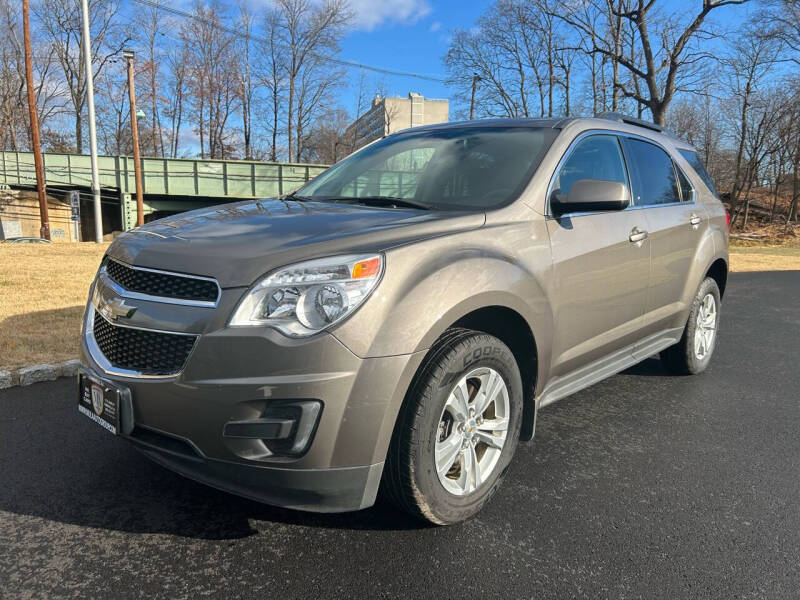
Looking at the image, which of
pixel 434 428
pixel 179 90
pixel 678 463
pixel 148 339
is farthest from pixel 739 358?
pixel 179 90

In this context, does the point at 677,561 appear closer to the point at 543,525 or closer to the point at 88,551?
the point at 543,525

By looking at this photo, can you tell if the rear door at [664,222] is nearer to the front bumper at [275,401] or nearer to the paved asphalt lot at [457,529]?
the paved asphalt lot at [457,529]

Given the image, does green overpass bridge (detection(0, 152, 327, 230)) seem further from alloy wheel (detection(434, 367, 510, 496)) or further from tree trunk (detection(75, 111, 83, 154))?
alloy wheel (detection(434, 367, 510, 496))

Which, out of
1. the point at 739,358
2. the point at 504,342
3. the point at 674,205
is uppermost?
the point at 674,205

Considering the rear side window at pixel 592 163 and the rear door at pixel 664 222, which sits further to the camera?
the rear door at pixel 664 222

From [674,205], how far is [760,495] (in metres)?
2.07

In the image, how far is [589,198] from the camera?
288 centimetres

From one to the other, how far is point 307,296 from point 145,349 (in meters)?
0.70

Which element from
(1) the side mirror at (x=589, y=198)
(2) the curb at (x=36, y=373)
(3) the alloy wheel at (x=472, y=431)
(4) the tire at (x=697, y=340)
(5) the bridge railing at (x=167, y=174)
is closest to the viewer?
(3) the alloy wheel at (x=472, y=431)

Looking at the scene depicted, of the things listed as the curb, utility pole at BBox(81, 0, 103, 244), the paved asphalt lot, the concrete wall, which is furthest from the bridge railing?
the paved asphalt lot

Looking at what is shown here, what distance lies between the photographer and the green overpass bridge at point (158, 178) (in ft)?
103

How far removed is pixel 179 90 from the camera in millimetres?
43500

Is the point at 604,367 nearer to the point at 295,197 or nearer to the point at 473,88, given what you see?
the point at 295,197

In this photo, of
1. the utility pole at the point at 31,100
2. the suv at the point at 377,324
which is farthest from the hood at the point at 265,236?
Answer: the utility pole at the point at 31,100
